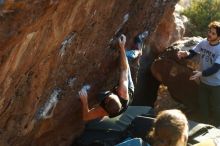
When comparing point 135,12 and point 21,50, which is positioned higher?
point 21,50

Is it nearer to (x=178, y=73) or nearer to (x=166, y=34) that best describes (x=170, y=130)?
(x=178, y=73)

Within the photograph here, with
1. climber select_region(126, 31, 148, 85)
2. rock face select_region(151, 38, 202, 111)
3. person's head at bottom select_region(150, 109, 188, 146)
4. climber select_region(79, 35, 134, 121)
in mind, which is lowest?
rock face select_region(151, 38, 202, 111)

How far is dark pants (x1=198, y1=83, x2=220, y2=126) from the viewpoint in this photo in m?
8.92

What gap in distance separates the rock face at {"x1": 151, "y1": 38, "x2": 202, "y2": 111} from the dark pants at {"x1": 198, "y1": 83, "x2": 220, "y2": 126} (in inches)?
38.2

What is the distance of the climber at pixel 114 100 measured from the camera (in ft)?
21.9

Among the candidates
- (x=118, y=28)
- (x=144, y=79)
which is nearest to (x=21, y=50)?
(x=118, y=28)

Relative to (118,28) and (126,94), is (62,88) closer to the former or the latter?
(126,94)

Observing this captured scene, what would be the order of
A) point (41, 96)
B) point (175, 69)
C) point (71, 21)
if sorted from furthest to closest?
point (175, 69), point (41, 96), point (71, 21)

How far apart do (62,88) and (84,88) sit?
741mm

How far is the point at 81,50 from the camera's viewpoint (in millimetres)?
6719

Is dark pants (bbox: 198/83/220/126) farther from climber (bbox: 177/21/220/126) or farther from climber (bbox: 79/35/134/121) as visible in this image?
climber (bbox: 79/35/134/121)

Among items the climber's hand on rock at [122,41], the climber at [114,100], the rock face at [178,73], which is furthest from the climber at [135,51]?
the rock face at [178,73]

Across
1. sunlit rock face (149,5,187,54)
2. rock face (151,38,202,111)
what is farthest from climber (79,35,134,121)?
sunlit rock face (149,5,187,54)

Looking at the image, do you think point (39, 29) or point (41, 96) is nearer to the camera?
point (39, 29)
